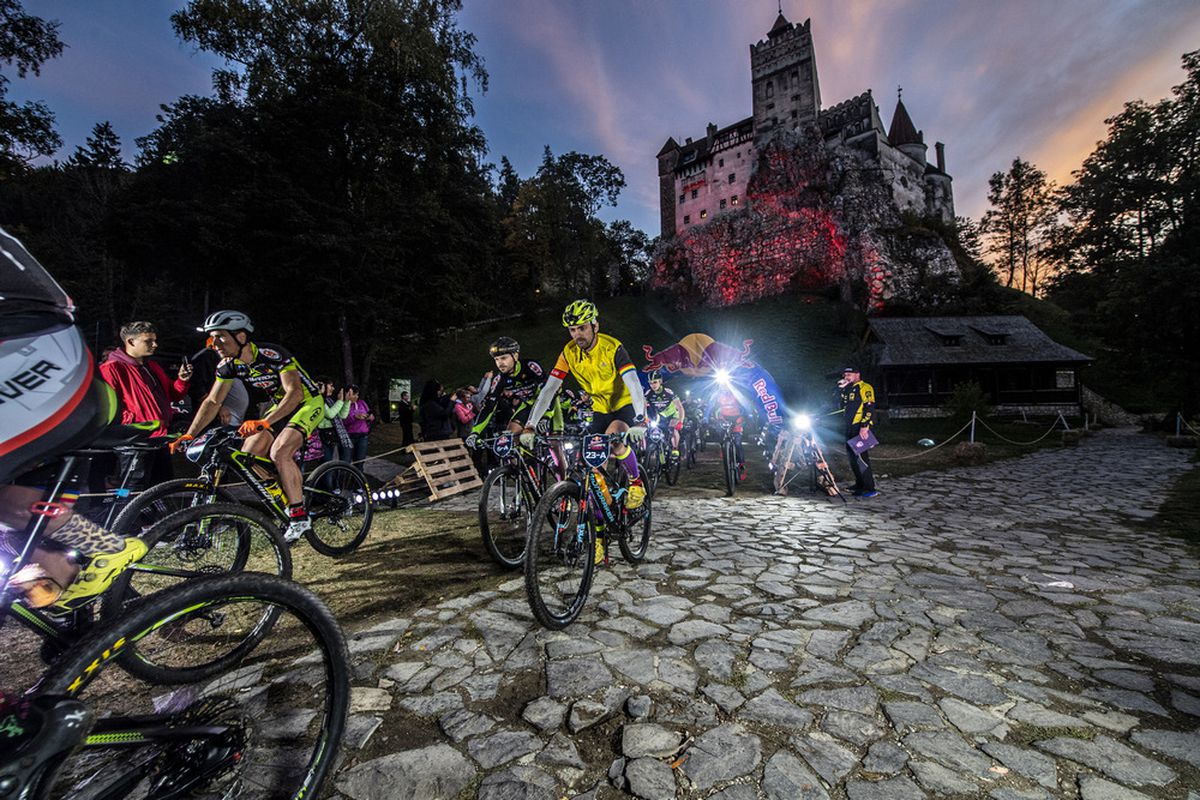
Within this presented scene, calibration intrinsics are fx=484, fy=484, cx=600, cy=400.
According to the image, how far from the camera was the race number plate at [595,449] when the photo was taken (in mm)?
3996

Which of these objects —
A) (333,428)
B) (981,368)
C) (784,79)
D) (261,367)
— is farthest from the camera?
(784,79)

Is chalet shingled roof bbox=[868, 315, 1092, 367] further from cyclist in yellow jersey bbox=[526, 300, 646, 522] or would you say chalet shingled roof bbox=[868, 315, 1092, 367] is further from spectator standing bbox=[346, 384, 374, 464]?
cyclist in yellow jersey bbox=[526, 300, 646, 522]

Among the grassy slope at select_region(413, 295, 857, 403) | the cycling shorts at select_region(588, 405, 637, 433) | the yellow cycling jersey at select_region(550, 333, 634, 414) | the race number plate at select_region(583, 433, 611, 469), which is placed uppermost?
the grassy slope at select_region(413, 295, 857, 403)

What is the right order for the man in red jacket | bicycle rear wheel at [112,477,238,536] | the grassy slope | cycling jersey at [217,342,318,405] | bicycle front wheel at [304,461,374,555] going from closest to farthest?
bicycle rear wheel at [112,477,238,536] → cycling jersey at [217,342,318,405] → bicycle front wheel at [304,461,374,555] → the man in red jacket → the grassy slope

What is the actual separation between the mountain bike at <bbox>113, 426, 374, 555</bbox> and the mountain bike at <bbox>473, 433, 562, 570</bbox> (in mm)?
1604

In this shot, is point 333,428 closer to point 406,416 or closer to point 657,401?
point 406,416

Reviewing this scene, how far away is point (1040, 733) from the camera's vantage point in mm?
2350

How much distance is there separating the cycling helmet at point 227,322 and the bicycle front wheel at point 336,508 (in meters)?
1.65

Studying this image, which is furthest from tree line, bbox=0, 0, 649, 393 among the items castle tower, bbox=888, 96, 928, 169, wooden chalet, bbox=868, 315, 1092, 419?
castle tower, bbox=888, 96, 928, 169

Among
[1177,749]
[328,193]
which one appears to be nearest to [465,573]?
[1177,749]

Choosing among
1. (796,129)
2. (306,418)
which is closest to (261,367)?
(306,418)

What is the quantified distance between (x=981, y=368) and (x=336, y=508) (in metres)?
41.5

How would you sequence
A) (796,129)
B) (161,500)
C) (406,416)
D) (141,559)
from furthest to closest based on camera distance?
(796,129), (406,416), (161,500), (141,559)

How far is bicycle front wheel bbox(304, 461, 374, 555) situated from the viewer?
17.0ft
